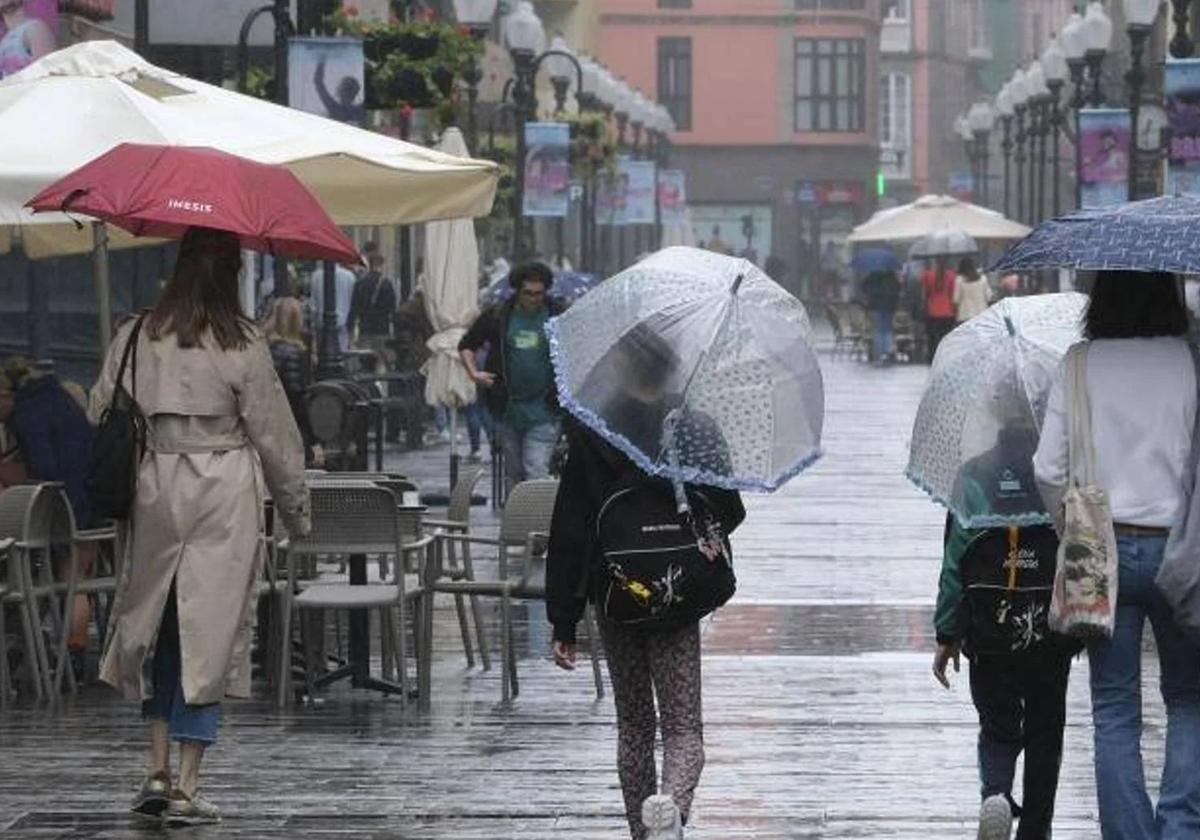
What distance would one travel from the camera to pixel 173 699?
1060 cm

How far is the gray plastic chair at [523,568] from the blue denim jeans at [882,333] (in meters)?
43.4

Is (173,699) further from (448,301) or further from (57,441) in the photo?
(448,301)

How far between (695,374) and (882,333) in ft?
160

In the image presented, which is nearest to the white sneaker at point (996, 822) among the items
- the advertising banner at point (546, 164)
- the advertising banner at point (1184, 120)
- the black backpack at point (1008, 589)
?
the black backpack at point (1008, 589)

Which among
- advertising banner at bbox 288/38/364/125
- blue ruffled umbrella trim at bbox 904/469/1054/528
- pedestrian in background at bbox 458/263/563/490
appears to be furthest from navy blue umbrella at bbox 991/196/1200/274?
advertising banner at bbox 288/38/364/125

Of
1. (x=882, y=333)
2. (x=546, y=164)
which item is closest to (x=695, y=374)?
(x=546, y=164)

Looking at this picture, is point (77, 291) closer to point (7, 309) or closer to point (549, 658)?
point (7, 309)

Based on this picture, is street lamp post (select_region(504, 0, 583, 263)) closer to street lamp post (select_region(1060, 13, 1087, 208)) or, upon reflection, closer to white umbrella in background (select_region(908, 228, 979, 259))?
street lamp post (select_region(1060, 13, 1087, 208))

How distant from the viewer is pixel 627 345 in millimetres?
9070

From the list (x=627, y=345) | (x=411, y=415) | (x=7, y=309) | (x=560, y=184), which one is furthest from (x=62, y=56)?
(x=560, y=184)

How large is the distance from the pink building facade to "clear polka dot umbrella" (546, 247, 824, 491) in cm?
9349

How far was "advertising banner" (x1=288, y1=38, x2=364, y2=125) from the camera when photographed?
69.9 feet

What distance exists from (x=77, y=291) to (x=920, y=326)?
31941mm

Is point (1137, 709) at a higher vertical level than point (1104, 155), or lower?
lower
